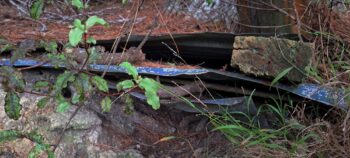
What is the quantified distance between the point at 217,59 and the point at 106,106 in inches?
44.5

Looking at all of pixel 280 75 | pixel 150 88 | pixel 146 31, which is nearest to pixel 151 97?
pixel 150 88

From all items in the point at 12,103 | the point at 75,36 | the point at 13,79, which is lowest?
the point at 12,103

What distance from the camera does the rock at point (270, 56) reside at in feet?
9.61

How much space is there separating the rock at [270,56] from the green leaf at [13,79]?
135 cm

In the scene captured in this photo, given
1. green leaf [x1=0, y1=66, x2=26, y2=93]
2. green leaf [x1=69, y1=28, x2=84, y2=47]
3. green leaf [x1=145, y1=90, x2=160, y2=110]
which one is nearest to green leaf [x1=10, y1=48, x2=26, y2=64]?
green leaf [x1=0, y1=66, x2=26, y2=93]

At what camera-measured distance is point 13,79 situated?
2.03 meters

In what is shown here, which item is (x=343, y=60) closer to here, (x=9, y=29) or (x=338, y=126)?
(x=338, y=126)

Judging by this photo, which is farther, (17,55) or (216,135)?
(216,135)

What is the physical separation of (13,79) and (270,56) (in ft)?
4.87

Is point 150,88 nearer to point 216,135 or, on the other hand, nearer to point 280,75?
point 280,75

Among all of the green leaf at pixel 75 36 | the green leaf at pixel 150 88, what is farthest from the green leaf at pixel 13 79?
the green leaf at pixel 150 88

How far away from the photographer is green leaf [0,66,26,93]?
2.03 m

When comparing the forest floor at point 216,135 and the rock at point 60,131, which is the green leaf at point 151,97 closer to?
the forest floor at point 216,135

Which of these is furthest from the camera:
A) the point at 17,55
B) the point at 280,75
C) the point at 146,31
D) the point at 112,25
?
the point at 112,25
